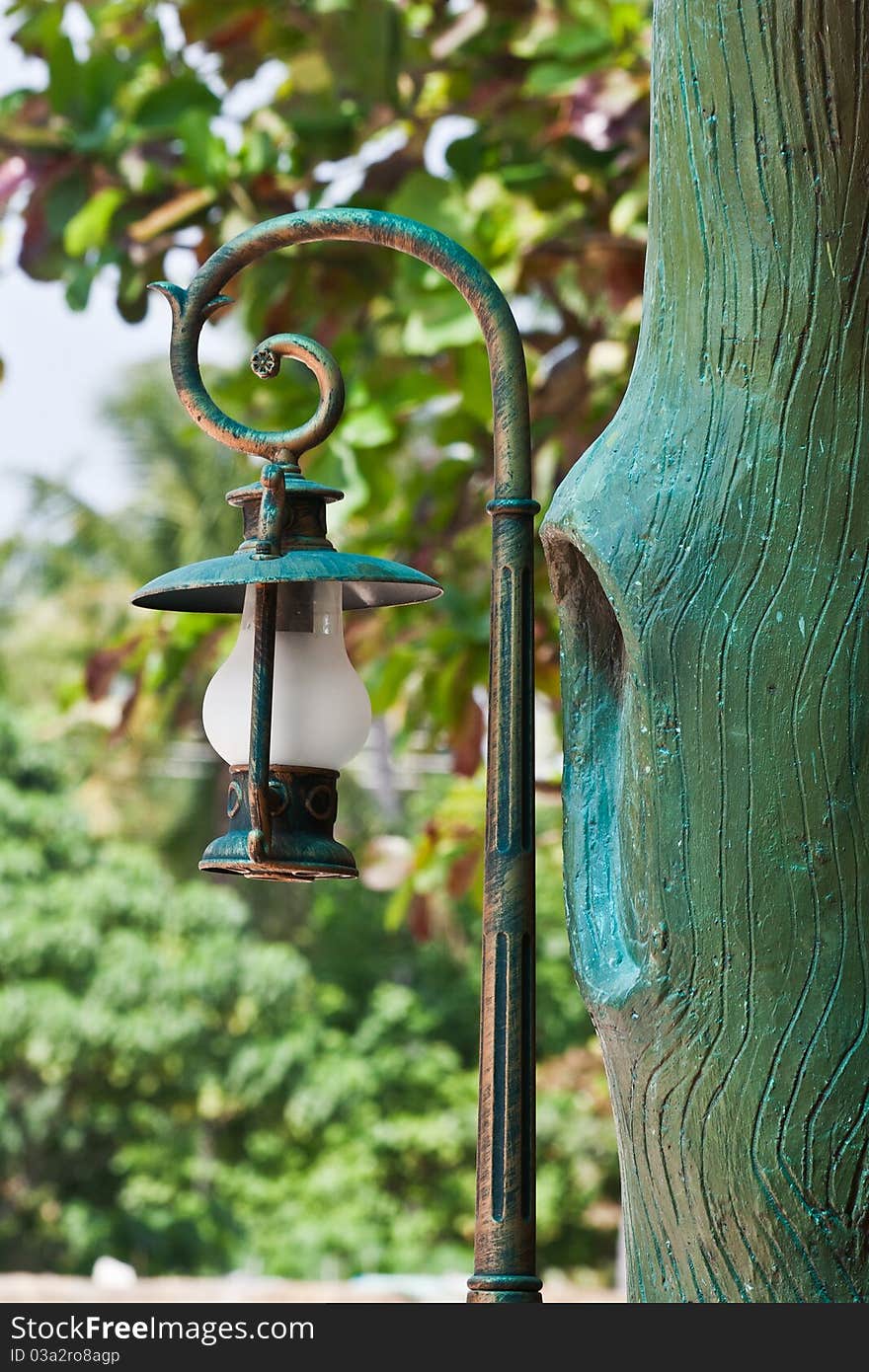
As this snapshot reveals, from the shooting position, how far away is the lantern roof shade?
1912mm

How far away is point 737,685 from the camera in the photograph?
68.5 inches

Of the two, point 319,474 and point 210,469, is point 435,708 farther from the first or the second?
point 210,469

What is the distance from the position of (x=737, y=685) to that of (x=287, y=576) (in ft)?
1.62

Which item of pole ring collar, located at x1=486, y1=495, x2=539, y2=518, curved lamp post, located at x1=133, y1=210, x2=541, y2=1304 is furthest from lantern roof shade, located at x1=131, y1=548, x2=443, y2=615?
pole ring collar, located at x1=486, y1=495, x2=539, y2=518

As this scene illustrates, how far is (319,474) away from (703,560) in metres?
1.90

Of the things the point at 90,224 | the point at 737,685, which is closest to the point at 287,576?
the point at 737,685

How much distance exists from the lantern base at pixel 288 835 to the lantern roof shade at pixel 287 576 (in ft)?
0.71

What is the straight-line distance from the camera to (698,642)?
176 cm

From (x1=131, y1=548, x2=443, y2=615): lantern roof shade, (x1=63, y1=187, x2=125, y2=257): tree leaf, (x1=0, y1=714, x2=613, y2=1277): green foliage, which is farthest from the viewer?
(x1=0, y1=714, x2=613, y2=1277): green foliage

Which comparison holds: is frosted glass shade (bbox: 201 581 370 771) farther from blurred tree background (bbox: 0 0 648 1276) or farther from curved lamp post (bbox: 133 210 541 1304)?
blurred tree background (bbox: 0 0 648 1276)

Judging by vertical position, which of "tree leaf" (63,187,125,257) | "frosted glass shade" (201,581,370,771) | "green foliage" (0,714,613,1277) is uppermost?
"green foliage" (0,714,613,1277)

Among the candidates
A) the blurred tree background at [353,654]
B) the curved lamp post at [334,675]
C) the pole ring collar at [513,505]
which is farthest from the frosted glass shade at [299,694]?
the blurred tree background at [353,654]

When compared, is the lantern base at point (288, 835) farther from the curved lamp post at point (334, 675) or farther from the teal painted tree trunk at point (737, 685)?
the teal painted tree trunk at point (737, 685)

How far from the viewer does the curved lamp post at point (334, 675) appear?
5.92ft
